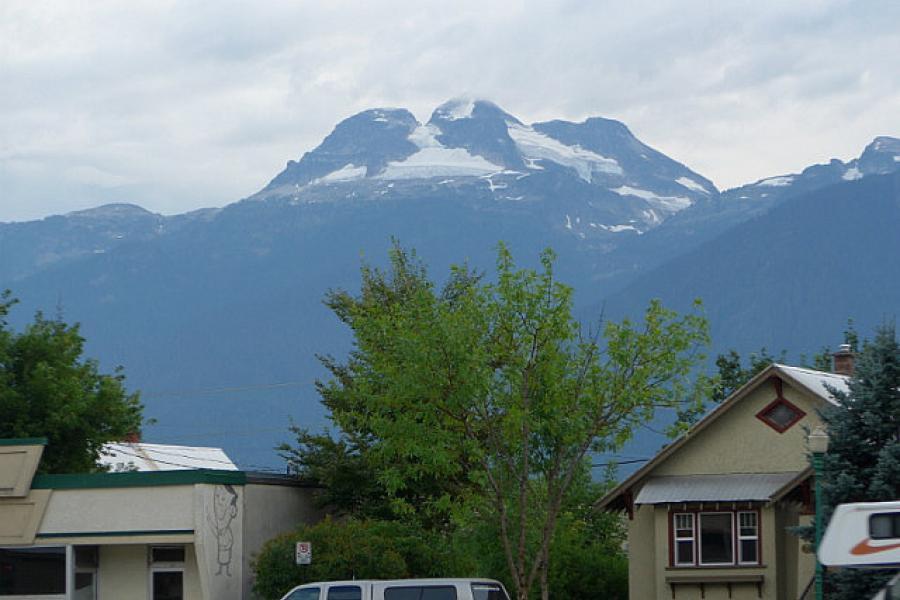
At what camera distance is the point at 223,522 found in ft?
125

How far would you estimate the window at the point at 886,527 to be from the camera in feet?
65.2

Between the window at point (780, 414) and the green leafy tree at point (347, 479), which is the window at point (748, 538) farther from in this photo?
the green leafy tree at point (347, 479)

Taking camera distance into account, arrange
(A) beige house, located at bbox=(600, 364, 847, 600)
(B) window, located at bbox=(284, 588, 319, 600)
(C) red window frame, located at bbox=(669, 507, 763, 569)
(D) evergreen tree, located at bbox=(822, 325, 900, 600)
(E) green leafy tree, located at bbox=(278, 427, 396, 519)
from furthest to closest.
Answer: (E) green leafy tree, located at bbox=(278, 427, 396, 519) → (C) red window frame, located at bbox=(669, 507, 763, 569) → (A) beige house, located at bbox=(600, 364, 847, 600) → (D) evergreen tree, located at bbox=(822, 325, 900, 600) → (B) window, located at bbox=(284, 588, 319, 600)

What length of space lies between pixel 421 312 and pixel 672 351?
541cm

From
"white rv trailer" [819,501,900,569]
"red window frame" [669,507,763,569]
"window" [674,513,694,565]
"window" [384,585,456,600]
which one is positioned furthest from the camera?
"window" [674,513,694,565]

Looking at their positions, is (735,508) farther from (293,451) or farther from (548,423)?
(293,451)

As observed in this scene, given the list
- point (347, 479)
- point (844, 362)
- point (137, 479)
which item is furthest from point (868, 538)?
point (347, 479)

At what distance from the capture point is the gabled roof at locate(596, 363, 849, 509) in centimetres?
3866

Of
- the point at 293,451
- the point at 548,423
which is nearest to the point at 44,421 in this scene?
the point at 293,451

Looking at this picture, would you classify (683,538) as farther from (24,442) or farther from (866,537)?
(866,537)

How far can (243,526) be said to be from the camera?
129ft

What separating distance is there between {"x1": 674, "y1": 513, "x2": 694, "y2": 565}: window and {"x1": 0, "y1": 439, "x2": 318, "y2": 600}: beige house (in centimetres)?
1062

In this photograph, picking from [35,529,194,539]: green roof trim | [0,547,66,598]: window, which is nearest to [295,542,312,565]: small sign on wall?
[35,529,194,539]: green roof trim

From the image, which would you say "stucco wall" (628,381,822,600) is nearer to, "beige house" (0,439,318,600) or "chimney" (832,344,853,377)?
→ "chimney" (832,344,853,377)
